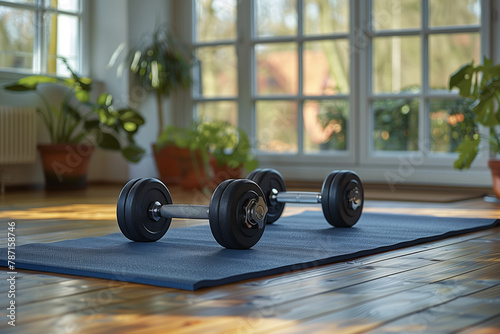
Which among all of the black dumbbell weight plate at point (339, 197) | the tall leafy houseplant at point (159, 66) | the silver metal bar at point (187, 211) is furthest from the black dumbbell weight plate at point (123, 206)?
the tall leafy houseplant at point (159, 66)

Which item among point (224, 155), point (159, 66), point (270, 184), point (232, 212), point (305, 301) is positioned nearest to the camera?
point (305, 301)

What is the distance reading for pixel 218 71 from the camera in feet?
19.8

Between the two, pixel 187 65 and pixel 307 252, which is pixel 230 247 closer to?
pixel 307 252

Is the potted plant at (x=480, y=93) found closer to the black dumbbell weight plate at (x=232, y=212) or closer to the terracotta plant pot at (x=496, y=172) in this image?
the terracotta plant pot at (x=496, y=172)

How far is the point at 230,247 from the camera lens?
230 cm

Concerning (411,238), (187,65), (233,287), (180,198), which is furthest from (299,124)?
(233,287)

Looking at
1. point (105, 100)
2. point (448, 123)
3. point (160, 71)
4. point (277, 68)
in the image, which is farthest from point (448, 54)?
point (105, 100)

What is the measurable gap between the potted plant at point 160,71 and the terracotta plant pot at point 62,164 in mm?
614

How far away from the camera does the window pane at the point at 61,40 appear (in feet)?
18.2

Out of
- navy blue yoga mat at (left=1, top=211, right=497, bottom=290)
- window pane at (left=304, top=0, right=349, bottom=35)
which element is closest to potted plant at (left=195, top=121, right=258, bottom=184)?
window pane at (left=304, top=0, right=349, bottom=35)

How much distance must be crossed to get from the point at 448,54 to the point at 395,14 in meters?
0.49

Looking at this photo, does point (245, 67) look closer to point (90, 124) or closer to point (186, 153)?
point (186, 153)

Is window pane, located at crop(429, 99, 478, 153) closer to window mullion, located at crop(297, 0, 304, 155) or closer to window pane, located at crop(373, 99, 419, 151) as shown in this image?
window pane, located at crop(373, 99, 419, 151)

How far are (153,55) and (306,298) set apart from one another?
4219 mm
